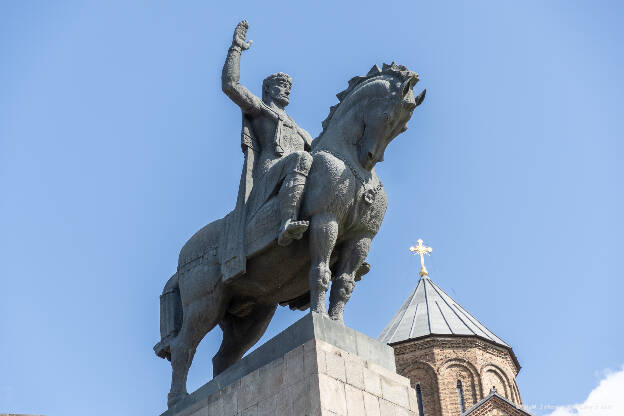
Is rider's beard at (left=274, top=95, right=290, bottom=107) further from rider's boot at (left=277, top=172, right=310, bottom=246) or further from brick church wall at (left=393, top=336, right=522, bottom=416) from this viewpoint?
brick church wall at (left=393, top=336, right=522, bottom=416)

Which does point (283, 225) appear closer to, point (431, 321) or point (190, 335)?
point (190, 335)

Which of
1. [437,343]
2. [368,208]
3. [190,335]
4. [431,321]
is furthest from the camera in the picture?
[431,321]

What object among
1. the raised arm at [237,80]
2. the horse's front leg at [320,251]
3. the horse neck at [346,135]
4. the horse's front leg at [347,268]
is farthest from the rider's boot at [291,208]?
the raised arm at [237,80]

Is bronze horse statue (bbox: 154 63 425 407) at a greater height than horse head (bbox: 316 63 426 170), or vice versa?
horse head (bbox: 316 63 426 170)

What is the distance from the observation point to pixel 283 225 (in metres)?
9.48

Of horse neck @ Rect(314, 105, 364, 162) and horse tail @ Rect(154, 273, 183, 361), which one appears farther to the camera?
horse tail @ Rect(154, 273, 183, 361)

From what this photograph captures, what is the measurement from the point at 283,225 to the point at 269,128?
1.66m

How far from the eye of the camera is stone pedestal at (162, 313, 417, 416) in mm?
8555

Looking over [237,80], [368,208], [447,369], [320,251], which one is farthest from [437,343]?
[320,251]

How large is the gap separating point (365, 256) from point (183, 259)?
201 centimetres

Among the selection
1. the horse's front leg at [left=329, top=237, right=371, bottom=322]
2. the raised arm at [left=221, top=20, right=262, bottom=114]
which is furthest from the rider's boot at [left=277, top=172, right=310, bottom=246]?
the raised arm at [left=221, top=20, right=262, bottom=114]

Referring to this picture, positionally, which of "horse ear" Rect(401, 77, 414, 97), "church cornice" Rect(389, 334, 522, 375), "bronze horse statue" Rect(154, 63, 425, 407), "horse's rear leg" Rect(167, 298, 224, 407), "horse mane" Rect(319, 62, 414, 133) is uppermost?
"church cornice" Rect(389, 334, 522, 375)

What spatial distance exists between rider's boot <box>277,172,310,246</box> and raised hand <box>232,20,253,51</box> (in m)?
1.96

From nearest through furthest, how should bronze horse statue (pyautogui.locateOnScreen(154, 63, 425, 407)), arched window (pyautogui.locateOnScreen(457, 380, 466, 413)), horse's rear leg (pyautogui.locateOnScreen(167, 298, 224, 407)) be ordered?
bronze horse statue (pyautogui.locateOnScreen(154, 63, 425, 407)) < horse's rear leg (pyautogui.locateOnScreen(167, 298, 224, 407)) < arched window (pyautogui.locateOnScreen(457, 380, 466, 413))
